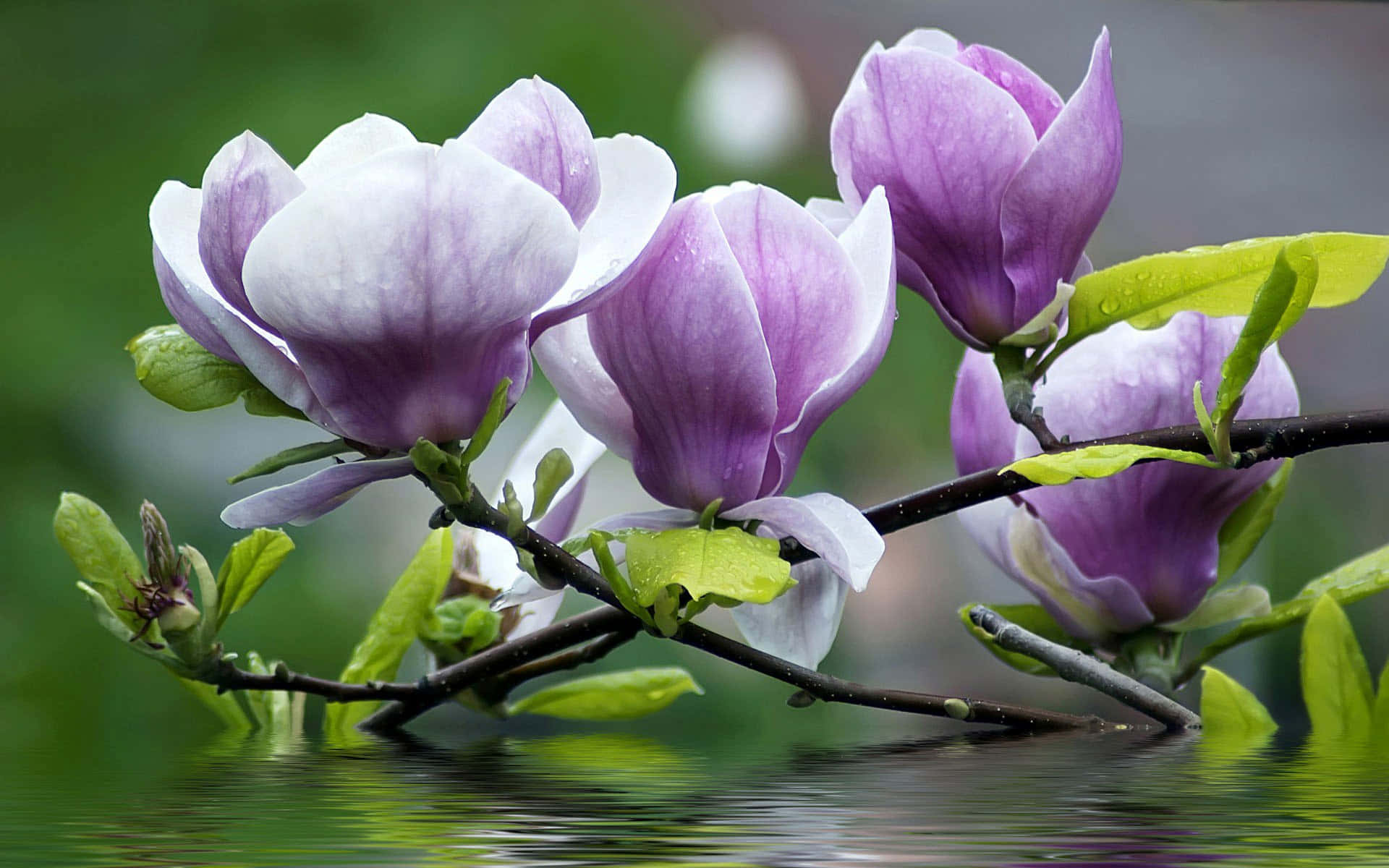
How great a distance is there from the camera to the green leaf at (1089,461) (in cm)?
13

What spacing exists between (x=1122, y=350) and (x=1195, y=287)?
0.02 meters

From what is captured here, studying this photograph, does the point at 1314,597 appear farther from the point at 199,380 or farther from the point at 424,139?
the point at 424,139

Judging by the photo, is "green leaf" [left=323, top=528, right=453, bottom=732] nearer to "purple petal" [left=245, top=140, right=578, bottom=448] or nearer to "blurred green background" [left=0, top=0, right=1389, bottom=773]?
"purple petal" [left=245, top=140, right=578, bottom=448]

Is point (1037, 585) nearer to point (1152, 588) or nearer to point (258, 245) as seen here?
point (1152, 588)

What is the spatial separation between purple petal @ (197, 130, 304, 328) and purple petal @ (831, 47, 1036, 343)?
0.07 metres

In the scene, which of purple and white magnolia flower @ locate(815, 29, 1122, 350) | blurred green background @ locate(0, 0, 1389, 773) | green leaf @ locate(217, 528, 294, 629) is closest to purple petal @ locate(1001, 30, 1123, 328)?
purple and white magnolia flower @ locate(815, 29, 1122, 350)

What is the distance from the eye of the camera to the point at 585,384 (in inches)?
5.6

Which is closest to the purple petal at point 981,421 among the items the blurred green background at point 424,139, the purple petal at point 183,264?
the purple petal at point 183,264

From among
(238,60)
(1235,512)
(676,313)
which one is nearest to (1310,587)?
(1235,512)

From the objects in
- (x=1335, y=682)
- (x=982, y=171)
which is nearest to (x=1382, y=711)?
(x=1335, y=682)

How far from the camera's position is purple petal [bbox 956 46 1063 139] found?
6.2 inches

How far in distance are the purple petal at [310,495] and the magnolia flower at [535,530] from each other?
0.02 m

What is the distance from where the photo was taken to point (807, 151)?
1.29 meters

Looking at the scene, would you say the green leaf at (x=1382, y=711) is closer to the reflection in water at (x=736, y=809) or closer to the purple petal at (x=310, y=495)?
the reflection in water at (x=736, y=809)
